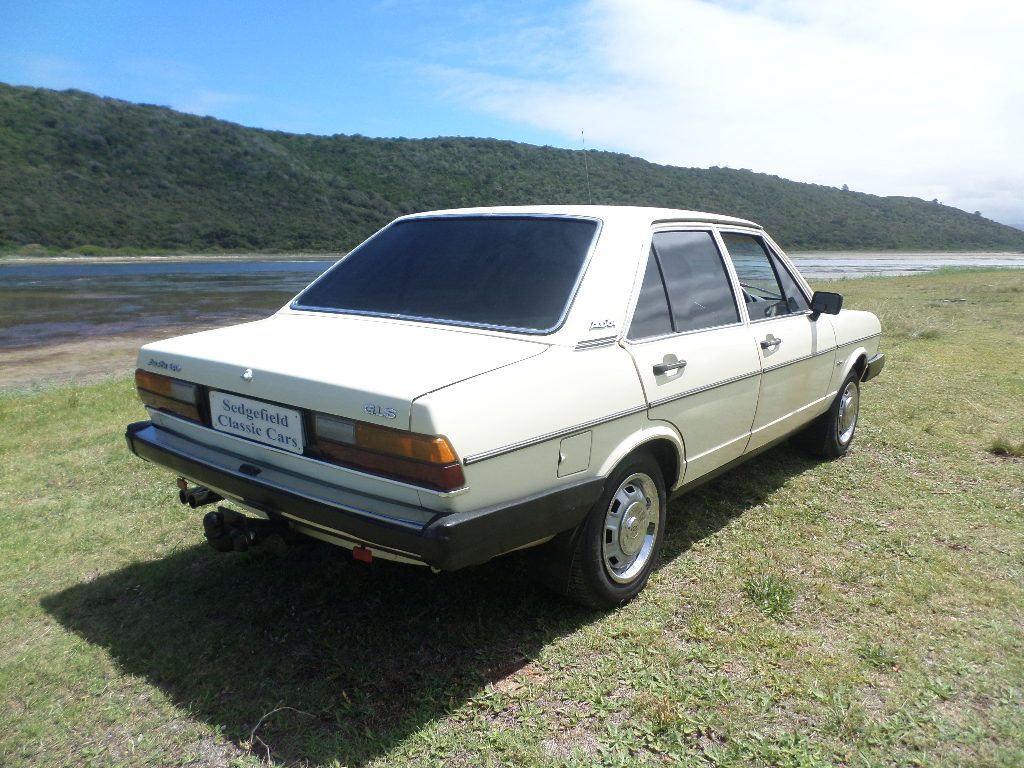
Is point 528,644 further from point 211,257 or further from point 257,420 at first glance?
point 211,257

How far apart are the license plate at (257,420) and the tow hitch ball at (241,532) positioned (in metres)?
0.33

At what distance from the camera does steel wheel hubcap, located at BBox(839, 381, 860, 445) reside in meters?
5.20

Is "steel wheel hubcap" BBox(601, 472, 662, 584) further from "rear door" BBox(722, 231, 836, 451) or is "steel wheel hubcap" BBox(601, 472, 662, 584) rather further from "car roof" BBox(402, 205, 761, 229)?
"car roof" BBox(402, 205, 761, 229)

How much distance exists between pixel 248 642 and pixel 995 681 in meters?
2.79

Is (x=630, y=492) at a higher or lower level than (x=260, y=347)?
lower

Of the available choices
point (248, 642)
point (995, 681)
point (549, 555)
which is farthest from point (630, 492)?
point (248, 642)

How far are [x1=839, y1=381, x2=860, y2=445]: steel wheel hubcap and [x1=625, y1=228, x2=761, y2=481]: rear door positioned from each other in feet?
5.63

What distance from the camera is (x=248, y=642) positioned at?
9.46 ft

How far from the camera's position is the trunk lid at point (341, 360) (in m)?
2.34

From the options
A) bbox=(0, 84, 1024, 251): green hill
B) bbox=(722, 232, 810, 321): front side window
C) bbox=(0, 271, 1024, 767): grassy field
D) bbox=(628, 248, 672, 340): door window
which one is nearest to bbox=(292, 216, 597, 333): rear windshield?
bbox=(628, 248, 672, 340): door window

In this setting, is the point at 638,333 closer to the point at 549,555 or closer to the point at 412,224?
the point at 549,555

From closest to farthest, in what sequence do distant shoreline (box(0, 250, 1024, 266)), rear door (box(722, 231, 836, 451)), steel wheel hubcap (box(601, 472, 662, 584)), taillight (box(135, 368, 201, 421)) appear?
1. taillight (box(135, 368, 201, 421))
2. steel wheel hubcap (box(601, 472, 662, 584))
3. rear door (box(722, 231, 836, 451))
4. distant shoreline (box(0, 250, 1024, 266))

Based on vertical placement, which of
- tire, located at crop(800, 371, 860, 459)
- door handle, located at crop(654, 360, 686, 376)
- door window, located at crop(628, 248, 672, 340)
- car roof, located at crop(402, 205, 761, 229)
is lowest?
tire, located at crop(800, 371, 860, 459)

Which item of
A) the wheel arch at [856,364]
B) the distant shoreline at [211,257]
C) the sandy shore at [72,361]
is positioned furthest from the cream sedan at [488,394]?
the distant shoreline at [211,257]
